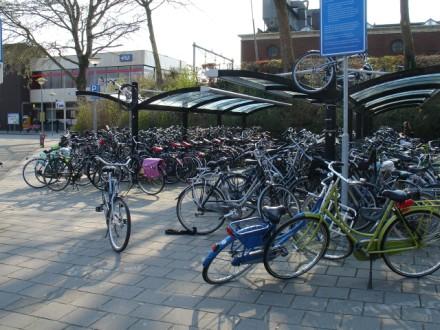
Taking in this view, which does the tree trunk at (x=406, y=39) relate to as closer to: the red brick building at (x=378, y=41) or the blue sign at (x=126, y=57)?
the red brick building at (x=378, y=41)

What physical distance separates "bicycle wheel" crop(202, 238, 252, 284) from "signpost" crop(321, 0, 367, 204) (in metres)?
1.62

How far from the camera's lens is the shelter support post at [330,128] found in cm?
646

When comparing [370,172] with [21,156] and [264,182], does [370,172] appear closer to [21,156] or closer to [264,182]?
[264,182]

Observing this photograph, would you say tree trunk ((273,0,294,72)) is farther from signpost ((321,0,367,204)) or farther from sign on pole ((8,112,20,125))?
sign on pole ((8,112,20,125))

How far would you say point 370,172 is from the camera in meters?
6.63

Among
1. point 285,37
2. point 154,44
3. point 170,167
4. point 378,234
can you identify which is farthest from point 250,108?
point 154,44

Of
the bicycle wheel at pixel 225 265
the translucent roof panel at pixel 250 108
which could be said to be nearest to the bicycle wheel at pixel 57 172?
the translucent roof panel at pixel 250 108

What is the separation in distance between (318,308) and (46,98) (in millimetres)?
51864

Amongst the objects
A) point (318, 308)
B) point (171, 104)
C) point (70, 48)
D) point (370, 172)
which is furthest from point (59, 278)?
point (70, 48)

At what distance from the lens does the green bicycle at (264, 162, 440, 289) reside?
4.28 meters

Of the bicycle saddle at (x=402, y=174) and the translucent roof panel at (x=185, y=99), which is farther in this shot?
the translucent roof panel at (x=185, y=99)

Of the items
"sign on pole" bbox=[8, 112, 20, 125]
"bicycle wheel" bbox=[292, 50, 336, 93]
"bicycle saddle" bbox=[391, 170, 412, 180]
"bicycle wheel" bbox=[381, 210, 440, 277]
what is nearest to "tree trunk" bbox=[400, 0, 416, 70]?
"bicycle wheel" bbox=[292, 50, 336, 93]

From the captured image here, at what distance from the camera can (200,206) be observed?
6145 mm

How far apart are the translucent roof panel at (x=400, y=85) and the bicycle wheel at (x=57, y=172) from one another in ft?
18.7
